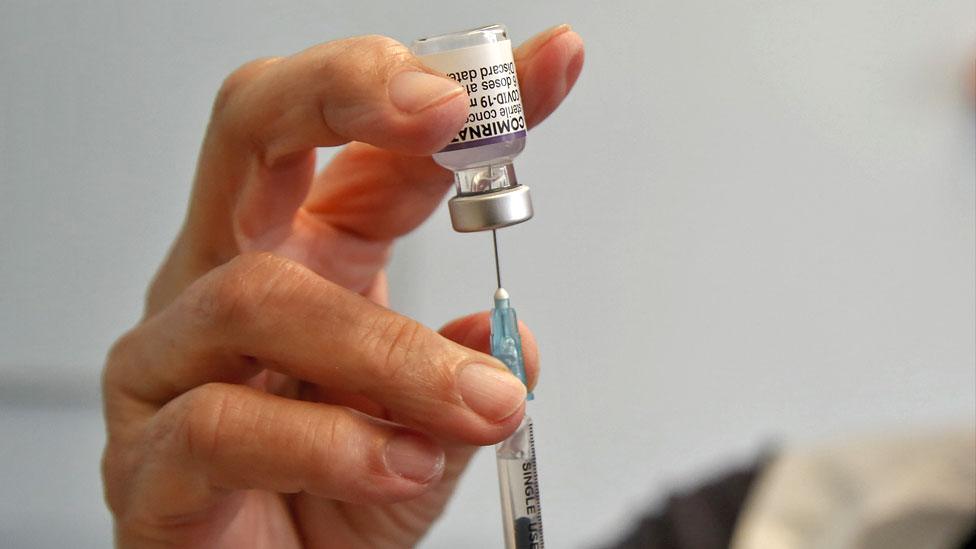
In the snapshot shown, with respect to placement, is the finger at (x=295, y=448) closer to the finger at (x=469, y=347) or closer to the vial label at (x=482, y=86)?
the finger at (x=469, y=347)

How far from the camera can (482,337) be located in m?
1.00

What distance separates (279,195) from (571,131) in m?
1.05

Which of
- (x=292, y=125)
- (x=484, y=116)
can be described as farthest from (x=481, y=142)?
(x=292, y=125)

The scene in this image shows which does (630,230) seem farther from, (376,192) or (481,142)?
(481,142)

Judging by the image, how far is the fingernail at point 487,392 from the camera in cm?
75

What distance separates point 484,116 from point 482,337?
1.01 ft

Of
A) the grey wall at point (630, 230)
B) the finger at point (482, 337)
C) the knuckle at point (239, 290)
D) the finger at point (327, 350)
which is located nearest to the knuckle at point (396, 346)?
the finger at point (327, 350)

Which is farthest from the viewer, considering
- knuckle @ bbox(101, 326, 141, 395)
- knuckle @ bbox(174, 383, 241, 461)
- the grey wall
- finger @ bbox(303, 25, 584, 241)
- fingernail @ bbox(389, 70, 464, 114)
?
the grey wall

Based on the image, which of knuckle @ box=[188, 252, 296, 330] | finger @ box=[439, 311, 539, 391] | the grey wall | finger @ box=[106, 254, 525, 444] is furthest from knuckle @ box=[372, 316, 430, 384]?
the grey wall

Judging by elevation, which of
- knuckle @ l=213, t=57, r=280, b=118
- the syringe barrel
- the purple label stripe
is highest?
knuckle @ l=213, t=57, r=280, b=118

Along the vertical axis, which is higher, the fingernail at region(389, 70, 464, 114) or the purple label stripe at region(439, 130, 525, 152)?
the fingernail at region(389, 70, 464, 114)

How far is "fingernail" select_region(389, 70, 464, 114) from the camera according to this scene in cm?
70

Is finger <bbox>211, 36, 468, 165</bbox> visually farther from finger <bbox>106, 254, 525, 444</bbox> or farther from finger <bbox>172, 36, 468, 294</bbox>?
finger <bbox>106, 254, 525, 444</bbox>

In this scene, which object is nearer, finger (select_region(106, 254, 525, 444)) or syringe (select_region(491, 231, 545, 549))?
finger (select_region(106, 254, 525, 444))
